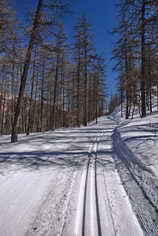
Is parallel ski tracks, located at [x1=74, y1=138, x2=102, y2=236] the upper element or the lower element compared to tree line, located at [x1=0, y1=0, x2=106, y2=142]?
lower

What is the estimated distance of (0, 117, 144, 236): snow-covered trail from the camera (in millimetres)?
1703

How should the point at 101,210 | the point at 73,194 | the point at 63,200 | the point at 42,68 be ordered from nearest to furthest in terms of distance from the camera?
the point at 101,210 → the point at 63,200 → the point at 73,194 → the point at 42,68

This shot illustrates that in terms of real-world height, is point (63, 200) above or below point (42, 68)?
below

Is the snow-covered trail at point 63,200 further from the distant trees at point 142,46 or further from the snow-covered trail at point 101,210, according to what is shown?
the distant trees at point 142,46

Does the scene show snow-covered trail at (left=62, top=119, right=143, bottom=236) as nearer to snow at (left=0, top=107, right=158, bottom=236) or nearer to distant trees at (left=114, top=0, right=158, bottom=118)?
snow at (left=0, top=107, right=158, bottom=236)

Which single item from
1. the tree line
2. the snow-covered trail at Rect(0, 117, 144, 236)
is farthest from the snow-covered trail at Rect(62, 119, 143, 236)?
the tree line

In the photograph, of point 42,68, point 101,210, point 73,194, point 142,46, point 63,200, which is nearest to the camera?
point 101,210

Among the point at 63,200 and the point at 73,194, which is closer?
the point at 63,200

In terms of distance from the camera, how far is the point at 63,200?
90.4 inches

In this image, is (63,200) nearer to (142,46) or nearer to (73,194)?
(73,194)

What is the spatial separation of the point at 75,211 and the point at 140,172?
1702mm

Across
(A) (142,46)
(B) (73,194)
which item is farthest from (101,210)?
(A) (142,46)

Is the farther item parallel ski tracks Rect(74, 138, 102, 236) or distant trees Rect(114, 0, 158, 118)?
distant trees Rect(114, 0, 158, 118)

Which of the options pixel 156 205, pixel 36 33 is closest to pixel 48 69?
pixel 36 33
